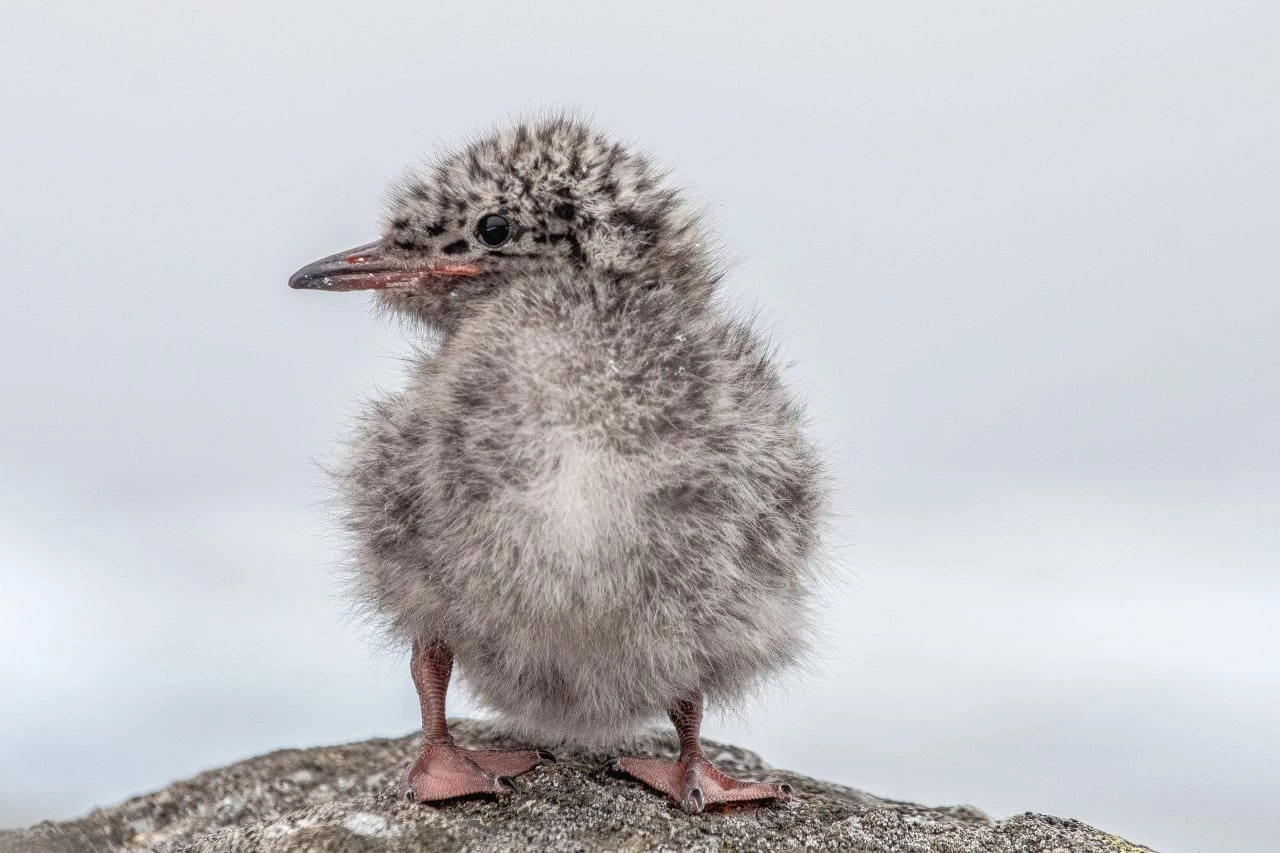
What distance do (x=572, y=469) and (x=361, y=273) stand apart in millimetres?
862

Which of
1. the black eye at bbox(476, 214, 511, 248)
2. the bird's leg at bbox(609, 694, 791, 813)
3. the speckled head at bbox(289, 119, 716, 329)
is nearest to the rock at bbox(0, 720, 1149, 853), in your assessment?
the bird's leg at bbox(609, 694, 791, 813)

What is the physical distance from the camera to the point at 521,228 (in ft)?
9.50

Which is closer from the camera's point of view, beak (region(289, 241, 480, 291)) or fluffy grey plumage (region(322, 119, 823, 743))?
fluffy grey plumage (region(322, 119, 823, 743))

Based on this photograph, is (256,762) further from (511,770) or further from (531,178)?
(531,178)

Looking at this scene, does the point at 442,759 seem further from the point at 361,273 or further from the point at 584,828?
the point at 361,273

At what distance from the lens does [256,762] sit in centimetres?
398

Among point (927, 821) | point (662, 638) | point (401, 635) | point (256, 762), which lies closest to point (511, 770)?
point (401, 635)

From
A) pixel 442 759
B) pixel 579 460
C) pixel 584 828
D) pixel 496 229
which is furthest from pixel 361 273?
pixel 584 828

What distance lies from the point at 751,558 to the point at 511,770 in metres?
0.83

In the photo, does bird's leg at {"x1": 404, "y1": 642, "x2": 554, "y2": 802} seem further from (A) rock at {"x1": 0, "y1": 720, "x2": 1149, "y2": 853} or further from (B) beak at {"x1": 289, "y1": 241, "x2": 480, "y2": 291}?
(B) beak at {"x1": 289, "y1": 241, "x2": 480, "y2": 291}

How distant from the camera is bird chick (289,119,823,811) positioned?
2.59 meters

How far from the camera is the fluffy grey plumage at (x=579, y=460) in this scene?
2.59 meters

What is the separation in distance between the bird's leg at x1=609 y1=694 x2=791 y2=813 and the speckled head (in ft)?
3.40

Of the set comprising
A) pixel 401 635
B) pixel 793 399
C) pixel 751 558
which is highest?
pixel 793 399
